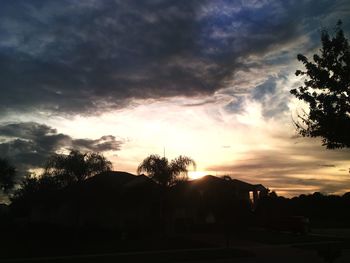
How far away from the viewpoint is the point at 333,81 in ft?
49.0

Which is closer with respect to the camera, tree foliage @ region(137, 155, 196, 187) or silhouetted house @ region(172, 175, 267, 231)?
silhouetted house @ region(172, 175, 267, 231)

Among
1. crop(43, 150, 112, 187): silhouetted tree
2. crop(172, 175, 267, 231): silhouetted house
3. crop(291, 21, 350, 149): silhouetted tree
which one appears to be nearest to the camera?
crop(291, 21, 350, 149): silhouetted tree

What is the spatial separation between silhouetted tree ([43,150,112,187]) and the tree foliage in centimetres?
332

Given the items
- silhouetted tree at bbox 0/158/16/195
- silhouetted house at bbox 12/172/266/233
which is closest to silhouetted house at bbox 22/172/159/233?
silhouetted house at bbox 12/172/266/233

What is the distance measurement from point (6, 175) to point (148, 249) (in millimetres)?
34239

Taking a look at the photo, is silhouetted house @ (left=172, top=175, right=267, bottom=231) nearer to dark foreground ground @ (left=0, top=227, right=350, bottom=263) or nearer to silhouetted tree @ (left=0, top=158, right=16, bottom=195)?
dark foreground ground @ (left=0, top=227, right=350, bottom=263)

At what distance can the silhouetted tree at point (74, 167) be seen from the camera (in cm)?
3347

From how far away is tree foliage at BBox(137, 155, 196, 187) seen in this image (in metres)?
33.9

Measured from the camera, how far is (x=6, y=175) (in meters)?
52.4

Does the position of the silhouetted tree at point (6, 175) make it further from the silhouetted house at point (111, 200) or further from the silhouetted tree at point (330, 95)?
the silhouetted tree at point (330, 95)

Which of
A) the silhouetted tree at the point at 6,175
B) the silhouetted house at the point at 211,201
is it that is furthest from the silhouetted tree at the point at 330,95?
the silhouetted tree at the point at 6,175

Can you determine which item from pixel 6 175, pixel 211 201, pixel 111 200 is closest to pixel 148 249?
pixel 211 201

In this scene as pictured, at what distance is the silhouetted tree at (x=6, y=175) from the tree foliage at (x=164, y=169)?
25208 mm

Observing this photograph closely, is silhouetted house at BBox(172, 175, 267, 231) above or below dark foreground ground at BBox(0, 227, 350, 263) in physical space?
above
